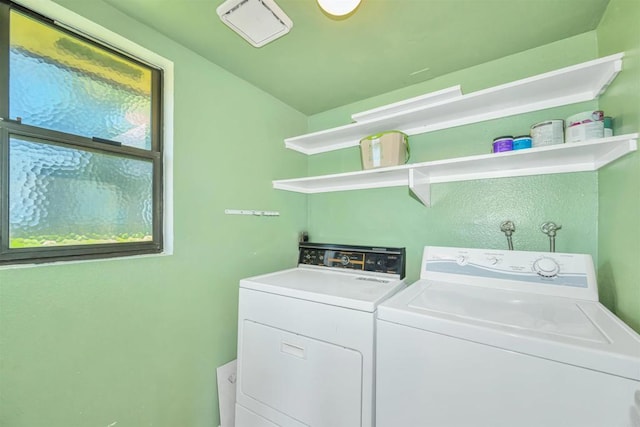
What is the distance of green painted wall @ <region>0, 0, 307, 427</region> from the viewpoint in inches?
37.4

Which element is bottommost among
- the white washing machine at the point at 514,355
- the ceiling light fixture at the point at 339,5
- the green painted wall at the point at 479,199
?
the white washing machine at the point at 514,355

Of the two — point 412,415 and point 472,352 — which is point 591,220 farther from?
point 412,415

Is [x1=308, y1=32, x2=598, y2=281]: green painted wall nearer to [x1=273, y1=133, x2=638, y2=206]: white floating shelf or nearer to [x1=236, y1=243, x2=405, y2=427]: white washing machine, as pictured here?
[x1=273, y1=133, x2=638, y2=206]: white floating shelf

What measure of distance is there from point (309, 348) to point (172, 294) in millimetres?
787

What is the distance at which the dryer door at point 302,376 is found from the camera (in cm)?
104

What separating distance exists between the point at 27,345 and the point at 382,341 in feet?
4.36

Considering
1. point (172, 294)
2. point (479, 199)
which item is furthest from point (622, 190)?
point (172, 294)

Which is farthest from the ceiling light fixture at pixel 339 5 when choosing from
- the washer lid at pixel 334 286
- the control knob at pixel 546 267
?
the control knob at pixel 546 267

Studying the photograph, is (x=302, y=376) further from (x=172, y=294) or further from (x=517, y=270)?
(x=517, y=270)

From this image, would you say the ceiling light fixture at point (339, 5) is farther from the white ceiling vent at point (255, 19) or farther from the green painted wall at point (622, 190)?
the green painted wall at point (622, 190)

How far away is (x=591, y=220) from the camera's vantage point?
126 centimetres

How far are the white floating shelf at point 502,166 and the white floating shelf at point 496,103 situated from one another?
315mm

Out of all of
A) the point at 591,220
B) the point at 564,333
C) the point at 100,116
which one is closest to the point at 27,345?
the point at 100,116

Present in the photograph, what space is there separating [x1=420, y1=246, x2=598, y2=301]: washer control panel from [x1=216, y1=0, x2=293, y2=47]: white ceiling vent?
4.73 feet
